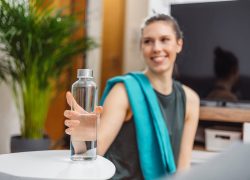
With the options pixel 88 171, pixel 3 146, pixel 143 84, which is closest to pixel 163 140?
pixel 143 84

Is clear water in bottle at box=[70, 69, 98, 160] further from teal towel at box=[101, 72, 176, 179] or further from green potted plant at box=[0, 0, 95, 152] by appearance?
green potted plant at box=[0, 0, 95, 152]

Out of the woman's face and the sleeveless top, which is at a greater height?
the woman's face

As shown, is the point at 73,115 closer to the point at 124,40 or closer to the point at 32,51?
the point at 32,51

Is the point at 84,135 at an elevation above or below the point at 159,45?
below

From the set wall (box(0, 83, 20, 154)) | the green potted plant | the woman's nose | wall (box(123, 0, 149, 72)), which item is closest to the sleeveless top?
the woman's nose

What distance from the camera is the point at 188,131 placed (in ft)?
4.35

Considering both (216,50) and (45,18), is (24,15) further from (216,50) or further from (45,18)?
(216,50)

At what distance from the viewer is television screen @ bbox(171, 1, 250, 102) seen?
1910mm

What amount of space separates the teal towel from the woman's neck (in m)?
0.09

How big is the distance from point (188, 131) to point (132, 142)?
0.23 metres

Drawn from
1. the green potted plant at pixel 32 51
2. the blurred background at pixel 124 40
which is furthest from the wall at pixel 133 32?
the green potted plant at pixel 32 51

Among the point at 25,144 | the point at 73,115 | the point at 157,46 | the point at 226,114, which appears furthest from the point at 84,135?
the point at 226,114

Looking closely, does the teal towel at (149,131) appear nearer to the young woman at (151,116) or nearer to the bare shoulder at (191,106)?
the young woman at (151,116)

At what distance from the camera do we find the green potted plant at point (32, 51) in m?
1.67
